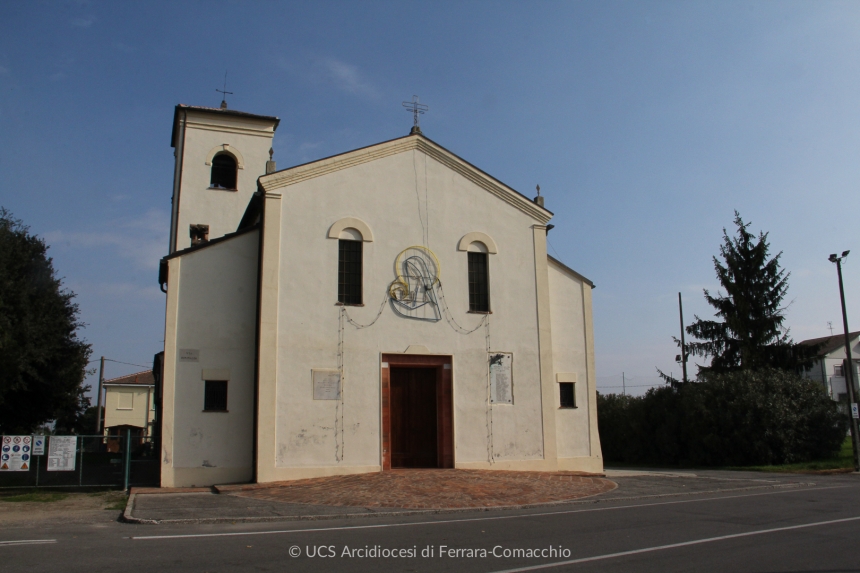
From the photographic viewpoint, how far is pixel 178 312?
17312mm

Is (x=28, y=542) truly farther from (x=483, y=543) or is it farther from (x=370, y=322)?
(x=370, y=322)

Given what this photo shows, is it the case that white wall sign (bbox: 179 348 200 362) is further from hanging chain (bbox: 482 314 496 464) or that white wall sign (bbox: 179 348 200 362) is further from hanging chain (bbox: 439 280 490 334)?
hanging chain (bbox: 482 314 496 464)

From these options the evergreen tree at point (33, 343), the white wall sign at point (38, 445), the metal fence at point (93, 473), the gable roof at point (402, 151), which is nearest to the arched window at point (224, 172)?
the evergreen tree at point (33, 343)

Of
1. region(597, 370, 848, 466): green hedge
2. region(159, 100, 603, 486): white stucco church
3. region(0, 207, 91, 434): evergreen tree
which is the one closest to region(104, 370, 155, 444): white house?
region(0, 207, 91, 434): evergreen tree

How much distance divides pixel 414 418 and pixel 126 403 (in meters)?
45.4

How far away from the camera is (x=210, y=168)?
2684cm

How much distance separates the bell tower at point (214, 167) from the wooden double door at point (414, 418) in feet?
38.2

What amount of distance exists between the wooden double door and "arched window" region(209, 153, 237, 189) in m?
13.0

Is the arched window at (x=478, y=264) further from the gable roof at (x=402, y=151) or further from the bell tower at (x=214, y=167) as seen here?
the bell tower at (x=214, y=167)

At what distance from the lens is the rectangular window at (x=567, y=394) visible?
20.7 m

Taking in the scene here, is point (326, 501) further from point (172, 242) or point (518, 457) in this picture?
point (172, 242)

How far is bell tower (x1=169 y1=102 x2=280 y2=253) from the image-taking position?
2638 centimetres

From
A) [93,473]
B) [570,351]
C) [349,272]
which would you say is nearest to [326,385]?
[349,272]

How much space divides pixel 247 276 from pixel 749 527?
43.7ft
